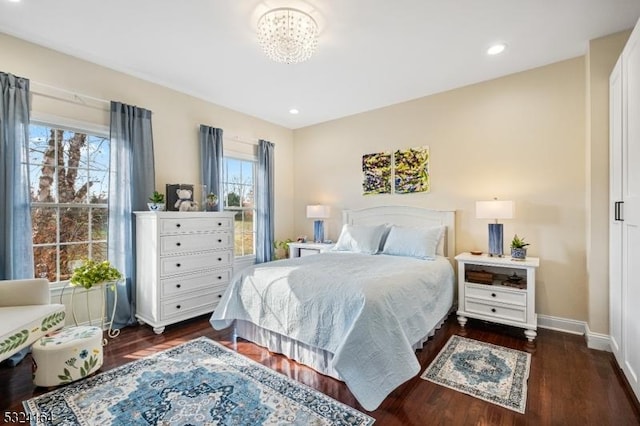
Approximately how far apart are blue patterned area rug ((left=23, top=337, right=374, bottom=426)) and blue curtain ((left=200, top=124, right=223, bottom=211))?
6.96ft

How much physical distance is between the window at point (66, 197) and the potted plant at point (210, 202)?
1.01m

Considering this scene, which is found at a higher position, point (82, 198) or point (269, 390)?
point (82, 198)

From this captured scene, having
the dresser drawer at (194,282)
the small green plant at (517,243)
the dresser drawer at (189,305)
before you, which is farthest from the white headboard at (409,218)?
the dresser drawer at (189,305)

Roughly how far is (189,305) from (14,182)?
1.83m

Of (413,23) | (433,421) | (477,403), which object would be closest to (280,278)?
(433,421)

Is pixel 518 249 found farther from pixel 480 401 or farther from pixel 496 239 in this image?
pixel 480 401

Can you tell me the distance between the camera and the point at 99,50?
2799 millimetres

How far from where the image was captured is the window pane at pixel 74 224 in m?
2.89

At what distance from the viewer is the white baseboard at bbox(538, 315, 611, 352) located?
2555mm

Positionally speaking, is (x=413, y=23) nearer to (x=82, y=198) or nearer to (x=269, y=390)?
(x=269, y=390)

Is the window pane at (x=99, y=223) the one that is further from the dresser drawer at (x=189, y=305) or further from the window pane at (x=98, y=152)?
the dresser drawer at (x=189, y=305)

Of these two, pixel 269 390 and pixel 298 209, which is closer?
pixel 269 390

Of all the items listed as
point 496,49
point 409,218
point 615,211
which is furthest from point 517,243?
point 496,49

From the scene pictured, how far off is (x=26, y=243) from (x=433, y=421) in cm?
333
